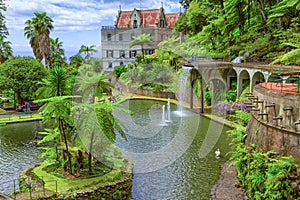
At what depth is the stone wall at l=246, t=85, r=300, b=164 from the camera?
11.5 meters

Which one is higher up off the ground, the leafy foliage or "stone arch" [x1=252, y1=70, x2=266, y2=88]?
"stone arch" [x1=252, y1=70, x2=266, y2=88]

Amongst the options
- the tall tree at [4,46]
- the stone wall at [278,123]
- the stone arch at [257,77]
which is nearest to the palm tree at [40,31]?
the tall tree at [4,46]

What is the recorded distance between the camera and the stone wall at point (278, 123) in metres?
11.5

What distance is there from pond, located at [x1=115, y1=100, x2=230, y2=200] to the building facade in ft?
90.1

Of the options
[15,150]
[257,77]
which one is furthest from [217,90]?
[15,150]

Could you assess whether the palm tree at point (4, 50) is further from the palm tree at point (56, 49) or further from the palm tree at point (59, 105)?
the palm tree at point (59, 105)

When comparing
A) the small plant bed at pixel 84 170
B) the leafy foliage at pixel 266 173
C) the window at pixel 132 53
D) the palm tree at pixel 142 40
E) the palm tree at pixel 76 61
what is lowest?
the small plant bed at pixel 84 170

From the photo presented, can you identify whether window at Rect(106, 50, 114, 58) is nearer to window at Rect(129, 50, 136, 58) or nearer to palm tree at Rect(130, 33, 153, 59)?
window at Rect(129, 50, 136, 58)

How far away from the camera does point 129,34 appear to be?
54656 mm

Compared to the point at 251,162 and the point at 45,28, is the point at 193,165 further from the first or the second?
the point at 45,28

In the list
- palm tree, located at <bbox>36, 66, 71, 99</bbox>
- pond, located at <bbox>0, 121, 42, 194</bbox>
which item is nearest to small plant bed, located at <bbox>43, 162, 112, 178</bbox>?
pond, located at <bbox>0, 121, 42, 194</bbox>

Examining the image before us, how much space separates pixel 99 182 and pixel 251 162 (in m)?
5.99

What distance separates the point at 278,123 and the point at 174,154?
24.1ft

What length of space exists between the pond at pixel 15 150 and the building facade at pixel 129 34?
98.0ft
